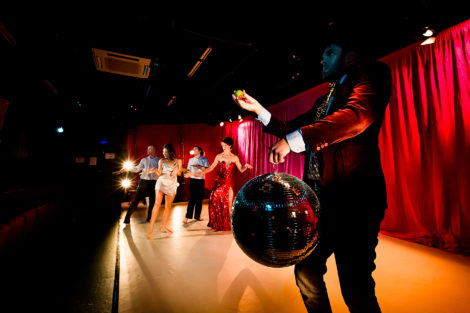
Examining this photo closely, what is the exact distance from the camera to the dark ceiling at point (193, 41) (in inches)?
122

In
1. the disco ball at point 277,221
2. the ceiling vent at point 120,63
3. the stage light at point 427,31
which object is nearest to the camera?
the disco ball at point 277,221

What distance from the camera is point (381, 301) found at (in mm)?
1964

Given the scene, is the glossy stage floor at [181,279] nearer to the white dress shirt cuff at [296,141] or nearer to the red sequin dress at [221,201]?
the red sequin dress at [221,201]

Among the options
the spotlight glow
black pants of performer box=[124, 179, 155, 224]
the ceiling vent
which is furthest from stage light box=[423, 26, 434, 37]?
black pants of performer box=[124, 179, 155, 224]

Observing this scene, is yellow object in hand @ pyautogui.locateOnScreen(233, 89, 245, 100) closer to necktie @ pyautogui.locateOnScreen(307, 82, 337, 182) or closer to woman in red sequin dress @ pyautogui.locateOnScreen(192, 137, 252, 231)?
necktie @ pyautogui.locateOnScreen(307, 82, 337, 182)

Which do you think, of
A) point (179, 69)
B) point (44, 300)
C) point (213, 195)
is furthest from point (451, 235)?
point (179, 69)

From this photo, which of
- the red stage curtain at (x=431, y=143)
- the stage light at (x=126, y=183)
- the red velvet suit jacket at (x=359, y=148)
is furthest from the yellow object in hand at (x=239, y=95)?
the stage light at (x=126, y=183)

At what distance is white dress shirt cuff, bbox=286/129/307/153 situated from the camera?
867 mm

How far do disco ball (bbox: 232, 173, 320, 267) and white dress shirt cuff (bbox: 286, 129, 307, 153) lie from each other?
0.15 metres

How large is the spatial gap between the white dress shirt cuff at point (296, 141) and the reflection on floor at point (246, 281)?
173cm

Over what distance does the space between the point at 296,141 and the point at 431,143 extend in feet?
13.3

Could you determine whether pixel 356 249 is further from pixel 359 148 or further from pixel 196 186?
pixel 196 186

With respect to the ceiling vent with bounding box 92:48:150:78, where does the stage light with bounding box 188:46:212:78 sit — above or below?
above

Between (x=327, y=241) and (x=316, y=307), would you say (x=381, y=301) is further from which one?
(x=327, y=241)
